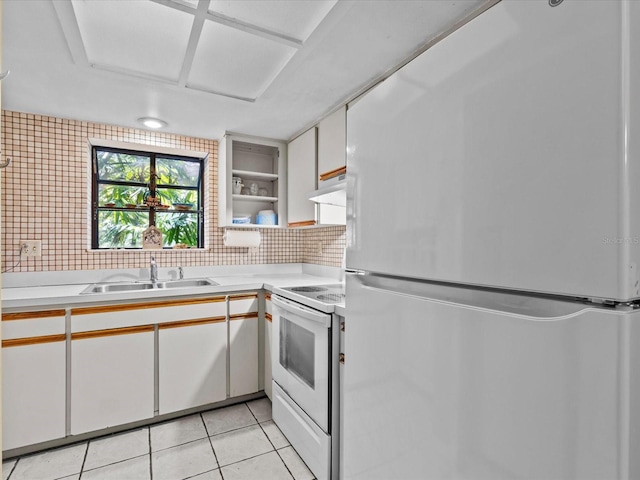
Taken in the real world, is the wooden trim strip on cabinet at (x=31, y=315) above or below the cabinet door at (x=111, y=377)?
above

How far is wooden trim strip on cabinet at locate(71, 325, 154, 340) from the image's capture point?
2.01 meters

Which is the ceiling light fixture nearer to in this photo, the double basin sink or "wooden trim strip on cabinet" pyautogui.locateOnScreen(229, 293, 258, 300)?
the double basin sink

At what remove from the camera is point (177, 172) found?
309 centimetres

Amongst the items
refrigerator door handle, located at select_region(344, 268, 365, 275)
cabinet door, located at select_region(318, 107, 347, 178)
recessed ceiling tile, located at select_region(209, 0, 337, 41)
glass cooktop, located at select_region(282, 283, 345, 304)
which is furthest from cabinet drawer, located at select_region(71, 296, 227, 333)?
recessed ceiling tile, located at select_region(209, 0, 337, 41)

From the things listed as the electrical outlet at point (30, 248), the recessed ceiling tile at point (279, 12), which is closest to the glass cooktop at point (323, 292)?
the recessed ceiling tile at point (279, 12)

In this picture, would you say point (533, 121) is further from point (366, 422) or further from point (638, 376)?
point (366, 422)

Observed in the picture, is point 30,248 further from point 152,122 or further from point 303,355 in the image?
point 303,355

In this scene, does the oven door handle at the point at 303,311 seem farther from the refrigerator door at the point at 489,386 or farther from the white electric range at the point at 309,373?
the refrigerator door at the point at 489,386

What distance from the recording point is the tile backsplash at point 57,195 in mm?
2334

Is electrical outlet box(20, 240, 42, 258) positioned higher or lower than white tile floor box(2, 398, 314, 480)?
higher

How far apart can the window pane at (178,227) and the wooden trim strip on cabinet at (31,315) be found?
105cm

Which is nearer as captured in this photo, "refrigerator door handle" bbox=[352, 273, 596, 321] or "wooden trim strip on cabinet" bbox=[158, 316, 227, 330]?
"refrigerator door handle" bbox=[352, 273, 596, 321]

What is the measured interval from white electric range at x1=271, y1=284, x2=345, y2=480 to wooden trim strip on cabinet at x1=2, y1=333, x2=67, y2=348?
4.05 ft

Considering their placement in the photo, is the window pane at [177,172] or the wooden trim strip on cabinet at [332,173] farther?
the window pane at [177,172]
